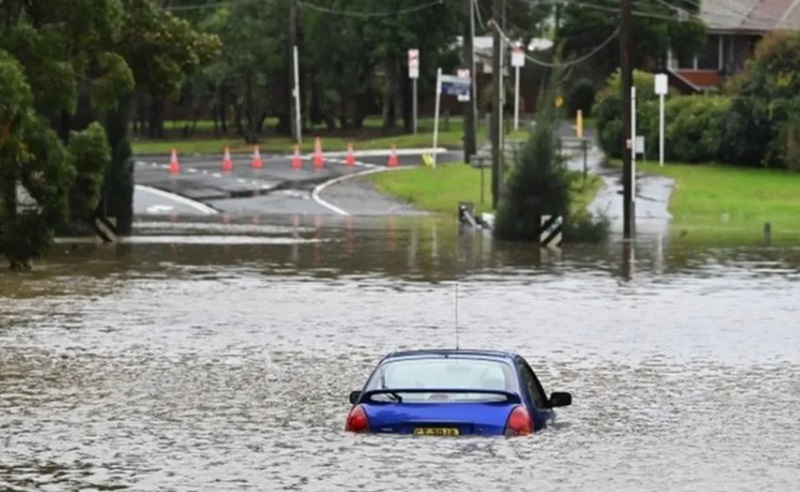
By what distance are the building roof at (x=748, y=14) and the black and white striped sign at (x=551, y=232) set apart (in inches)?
1882

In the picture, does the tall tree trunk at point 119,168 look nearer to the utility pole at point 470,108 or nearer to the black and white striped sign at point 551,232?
the black and white striped sign at point 551,232

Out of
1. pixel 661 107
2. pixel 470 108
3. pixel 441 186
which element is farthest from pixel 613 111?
pixel 441 186

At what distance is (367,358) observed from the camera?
87.6ft

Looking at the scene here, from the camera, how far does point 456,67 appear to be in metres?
98.4

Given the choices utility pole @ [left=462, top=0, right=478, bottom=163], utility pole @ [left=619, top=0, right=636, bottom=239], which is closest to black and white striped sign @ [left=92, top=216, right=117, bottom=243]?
utility pole @ [left=619, top=0, right=636, bottom=239]

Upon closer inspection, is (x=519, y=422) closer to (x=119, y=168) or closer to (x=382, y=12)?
(x=119, y=168)

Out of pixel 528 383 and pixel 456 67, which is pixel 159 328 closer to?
pixel 528 383

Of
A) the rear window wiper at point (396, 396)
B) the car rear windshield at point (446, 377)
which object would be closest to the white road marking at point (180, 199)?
the car rear windshield at point (446, 377)

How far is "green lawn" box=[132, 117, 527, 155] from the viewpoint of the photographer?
87938 mm

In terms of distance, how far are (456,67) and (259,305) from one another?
65.0 metres

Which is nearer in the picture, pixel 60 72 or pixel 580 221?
pixel 60 72

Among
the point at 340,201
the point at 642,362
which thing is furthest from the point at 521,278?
the point at 340,201

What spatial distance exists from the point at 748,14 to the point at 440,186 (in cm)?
3803

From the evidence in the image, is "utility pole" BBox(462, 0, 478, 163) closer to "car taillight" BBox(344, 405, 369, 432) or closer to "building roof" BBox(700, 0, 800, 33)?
"building roof" BBox(700, 0, 800, 33)
